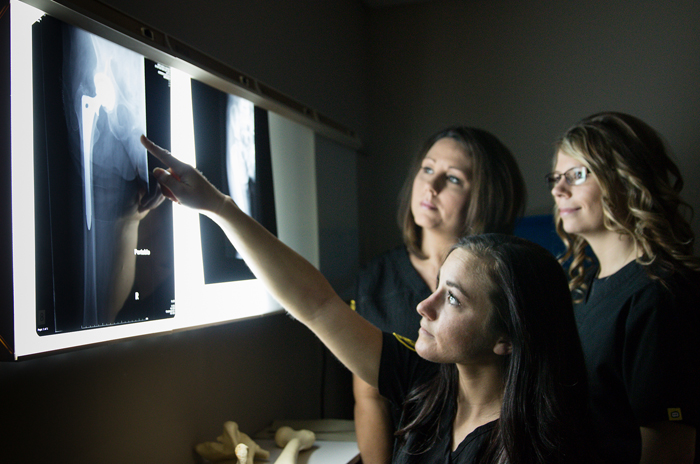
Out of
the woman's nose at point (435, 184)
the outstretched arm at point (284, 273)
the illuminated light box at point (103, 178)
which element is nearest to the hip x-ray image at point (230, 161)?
the illuminated light box at point (103, 178)

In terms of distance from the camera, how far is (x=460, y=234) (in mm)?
1666

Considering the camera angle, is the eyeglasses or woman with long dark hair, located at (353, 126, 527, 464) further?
woman with long dark hair, located at (353, 126, 527, 464)

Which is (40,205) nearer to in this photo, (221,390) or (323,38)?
(221,390)

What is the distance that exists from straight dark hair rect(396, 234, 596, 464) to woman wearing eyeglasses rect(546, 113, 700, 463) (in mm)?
321

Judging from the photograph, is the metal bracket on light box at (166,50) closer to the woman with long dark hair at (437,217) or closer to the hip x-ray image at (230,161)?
the hip x-ray image at (230,161)

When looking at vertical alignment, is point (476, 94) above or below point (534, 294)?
above

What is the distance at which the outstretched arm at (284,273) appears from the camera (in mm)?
1020

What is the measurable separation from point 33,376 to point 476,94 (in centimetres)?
227

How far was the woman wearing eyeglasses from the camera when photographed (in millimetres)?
1249

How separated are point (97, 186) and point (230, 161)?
1.51ft

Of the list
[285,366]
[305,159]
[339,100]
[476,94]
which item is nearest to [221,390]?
[285,366]

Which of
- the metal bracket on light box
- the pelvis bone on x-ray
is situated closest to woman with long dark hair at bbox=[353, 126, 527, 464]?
the metal bracket on light box

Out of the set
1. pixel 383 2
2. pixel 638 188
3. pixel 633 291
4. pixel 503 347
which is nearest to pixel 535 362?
pixel 503 347

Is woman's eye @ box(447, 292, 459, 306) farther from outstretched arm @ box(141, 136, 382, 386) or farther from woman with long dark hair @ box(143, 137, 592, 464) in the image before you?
outstretched arm @ box(141, 136, 382, 386)
